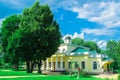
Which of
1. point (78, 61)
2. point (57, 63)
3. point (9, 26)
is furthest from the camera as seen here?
point (57, 63)

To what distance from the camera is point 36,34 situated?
161 ft

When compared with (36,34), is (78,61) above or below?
below

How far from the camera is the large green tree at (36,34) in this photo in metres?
49.3

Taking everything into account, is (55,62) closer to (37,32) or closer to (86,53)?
(86,53)

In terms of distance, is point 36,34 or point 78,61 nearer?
point 36,34

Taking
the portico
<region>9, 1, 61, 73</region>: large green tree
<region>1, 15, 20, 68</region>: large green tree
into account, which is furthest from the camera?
the portico

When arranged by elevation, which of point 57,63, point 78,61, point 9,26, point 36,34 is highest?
point 9,26

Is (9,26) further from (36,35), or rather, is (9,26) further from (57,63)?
(57,63)

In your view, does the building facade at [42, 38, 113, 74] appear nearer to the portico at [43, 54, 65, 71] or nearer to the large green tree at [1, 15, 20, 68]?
the portico at [43, 54, 65, 71]

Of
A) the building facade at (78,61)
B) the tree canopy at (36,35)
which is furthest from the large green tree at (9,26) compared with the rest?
the building facade at (78,61)

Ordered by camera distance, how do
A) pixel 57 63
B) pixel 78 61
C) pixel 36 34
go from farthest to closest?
pixel 57 63, pixel 78 61, pixel 36 34

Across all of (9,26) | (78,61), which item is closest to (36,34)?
(9,26)

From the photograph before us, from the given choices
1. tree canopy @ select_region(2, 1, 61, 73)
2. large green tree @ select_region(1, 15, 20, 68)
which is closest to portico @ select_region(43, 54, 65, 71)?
large green tree @ select_region(1, 15, 20, 68)

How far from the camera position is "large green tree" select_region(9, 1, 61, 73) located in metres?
49.3
